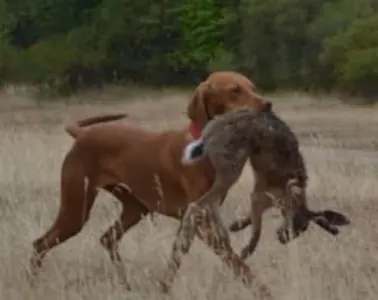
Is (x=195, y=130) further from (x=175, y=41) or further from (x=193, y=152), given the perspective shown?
(x=175, y=41)

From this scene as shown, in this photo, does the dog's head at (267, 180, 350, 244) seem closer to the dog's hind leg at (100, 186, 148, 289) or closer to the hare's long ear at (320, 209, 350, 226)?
the hare's long ear at (320, 209, 350, 226)

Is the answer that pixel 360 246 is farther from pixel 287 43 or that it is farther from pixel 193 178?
pixel 287 43

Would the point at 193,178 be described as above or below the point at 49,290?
above

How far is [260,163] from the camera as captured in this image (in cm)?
630

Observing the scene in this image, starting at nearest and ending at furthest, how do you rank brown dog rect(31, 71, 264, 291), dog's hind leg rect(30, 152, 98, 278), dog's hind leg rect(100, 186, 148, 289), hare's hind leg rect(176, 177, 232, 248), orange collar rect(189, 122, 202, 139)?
1. hare's hind leg rect(176, 177, 232, 248)
2. brown dog rect(31, 71, 264, 291)
3. orange collar rect(189, 122, 202, 139)
4. dog's hind leg rect(30, 152, 98, 278)
5. dog's hind leg rect(100, 186, 148, 289)

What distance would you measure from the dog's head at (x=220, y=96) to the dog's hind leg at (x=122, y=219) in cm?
88

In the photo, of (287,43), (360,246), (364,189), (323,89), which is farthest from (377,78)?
(360,246)

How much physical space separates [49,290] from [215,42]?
3714 centimetres

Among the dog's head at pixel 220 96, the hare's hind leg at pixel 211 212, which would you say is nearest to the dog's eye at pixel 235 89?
the dog's head at pixel 220 96

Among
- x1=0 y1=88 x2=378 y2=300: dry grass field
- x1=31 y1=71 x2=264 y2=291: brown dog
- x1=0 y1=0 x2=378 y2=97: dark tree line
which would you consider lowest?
x1=0 y1=0 x2=378 y2=97: dark tree line

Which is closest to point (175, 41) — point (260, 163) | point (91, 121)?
point (91, 121)

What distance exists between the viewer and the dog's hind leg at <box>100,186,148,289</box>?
7359mm

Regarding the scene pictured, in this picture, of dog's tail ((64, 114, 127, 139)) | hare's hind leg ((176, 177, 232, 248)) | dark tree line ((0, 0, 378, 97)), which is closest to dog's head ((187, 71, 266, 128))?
hare's hind leg ((176, 177, 232, 248))

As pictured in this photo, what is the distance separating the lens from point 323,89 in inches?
1437
